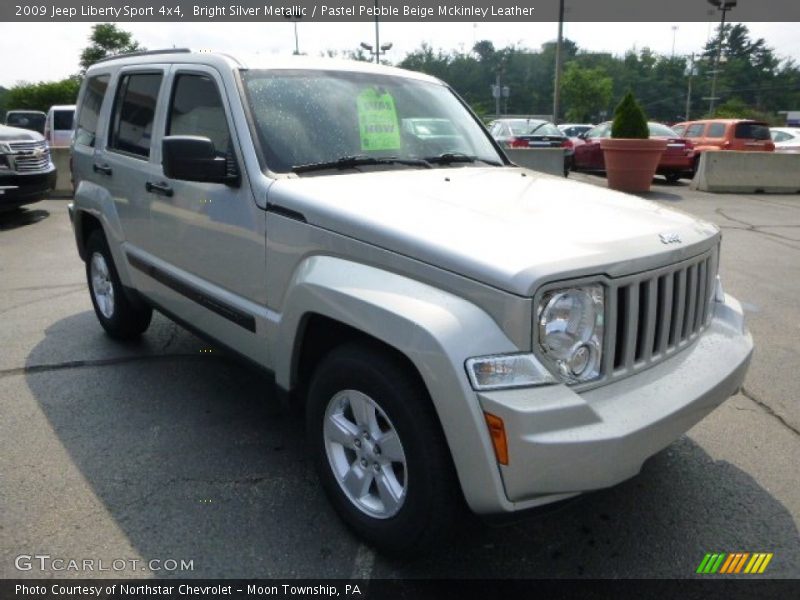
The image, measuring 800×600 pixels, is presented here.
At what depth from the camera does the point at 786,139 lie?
1934 cm

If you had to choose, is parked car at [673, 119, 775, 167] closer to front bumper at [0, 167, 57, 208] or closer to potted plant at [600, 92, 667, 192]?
potted plant at [600, 92, 667, 192]

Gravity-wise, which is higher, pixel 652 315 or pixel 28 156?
pixel 28 156

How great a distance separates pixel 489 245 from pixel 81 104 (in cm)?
416

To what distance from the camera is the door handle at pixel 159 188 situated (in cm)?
364

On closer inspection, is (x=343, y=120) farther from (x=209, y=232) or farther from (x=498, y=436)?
(x=498, y=436)

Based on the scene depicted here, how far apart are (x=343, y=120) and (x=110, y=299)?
8.60 feet

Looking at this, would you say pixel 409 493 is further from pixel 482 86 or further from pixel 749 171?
pixel 482 86

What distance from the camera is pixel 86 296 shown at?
6367 mm

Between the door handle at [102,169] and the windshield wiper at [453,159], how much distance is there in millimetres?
2249

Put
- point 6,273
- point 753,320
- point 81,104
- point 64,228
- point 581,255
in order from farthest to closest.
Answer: point 64,228 → point 6,273 → point 753,320 → point 81,104 → point 581,255

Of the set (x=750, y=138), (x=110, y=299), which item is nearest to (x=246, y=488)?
(x=110, y=299)

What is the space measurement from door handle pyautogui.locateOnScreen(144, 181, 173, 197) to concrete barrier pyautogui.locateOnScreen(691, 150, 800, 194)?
1361 centimetres

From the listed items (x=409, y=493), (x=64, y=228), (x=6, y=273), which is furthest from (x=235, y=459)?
(x=64, y=228)

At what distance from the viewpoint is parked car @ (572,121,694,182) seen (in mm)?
15617
